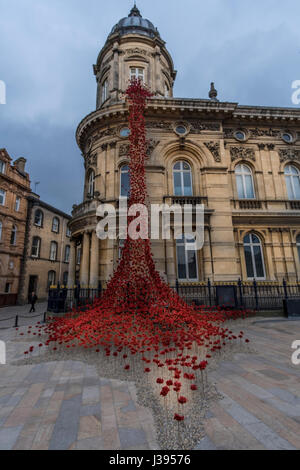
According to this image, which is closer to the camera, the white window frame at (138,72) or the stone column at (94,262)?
the stone column at (94,262)

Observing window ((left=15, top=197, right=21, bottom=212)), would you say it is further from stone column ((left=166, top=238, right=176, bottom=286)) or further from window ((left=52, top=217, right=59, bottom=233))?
stone column ((left=166, top=238, right=176, bottom=286))

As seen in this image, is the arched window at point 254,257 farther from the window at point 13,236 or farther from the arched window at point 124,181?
the window at point 13,236

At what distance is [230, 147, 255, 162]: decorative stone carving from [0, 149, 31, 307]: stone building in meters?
20.9

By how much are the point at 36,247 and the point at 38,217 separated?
138 inches

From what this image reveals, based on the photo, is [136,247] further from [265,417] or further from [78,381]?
[265,417]

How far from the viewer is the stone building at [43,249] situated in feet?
75.8

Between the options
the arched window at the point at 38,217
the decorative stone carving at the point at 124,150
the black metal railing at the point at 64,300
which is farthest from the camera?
the arched window at the point at 38,217

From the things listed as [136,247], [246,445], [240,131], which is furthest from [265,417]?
[240,131]

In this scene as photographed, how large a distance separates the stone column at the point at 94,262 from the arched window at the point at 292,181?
14116 millimetres

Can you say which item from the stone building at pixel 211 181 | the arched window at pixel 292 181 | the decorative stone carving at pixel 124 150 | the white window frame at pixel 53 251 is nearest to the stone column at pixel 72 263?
the stone building at pixel 211 181

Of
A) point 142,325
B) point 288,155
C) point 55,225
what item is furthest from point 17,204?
point 288,155

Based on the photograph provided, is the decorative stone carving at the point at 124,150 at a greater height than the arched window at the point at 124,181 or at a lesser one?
greater

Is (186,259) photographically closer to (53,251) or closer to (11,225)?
(11,225)

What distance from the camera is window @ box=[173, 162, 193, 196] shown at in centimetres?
1481
